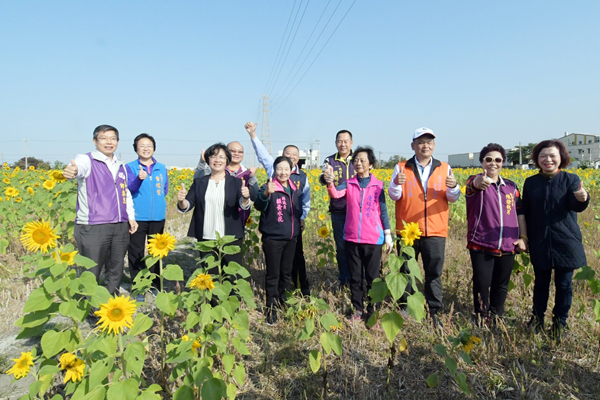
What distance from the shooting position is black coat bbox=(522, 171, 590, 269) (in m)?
2.85

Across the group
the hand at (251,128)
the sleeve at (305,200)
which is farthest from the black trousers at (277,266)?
the hand at (251,128)

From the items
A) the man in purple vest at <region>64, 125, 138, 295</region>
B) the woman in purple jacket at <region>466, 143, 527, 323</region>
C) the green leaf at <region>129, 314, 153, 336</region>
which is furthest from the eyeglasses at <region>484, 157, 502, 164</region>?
the man in purple vest at <region>64, 125, 138, 295</region>

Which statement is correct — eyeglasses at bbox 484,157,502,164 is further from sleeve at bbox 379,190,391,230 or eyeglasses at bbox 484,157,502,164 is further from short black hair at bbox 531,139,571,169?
sleeve at bbox 379,190,391,230

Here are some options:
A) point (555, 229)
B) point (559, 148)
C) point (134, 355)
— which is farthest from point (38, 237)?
point (559, 148)

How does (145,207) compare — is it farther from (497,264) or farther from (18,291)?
(497,264)

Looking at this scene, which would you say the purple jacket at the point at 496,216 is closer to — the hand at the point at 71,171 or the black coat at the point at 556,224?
the black coat at the point at 556,224

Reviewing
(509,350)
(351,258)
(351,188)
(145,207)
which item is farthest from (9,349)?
(509,350)

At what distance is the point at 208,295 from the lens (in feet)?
6.83

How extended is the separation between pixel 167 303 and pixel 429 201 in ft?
7.77

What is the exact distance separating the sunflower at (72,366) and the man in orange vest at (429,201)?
2.47 m

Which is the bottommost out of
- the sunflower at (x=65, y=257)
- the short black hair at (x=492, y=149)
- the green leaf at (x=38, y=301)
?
the green leaf at (x=38, y=301)

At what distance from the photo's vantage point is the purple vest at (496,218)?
3066 millimetres

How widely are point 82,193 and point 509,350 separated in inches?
150

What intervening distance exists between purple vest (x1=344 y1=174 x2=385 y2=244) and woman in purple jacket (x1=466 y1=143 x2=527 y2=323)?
804 mm
